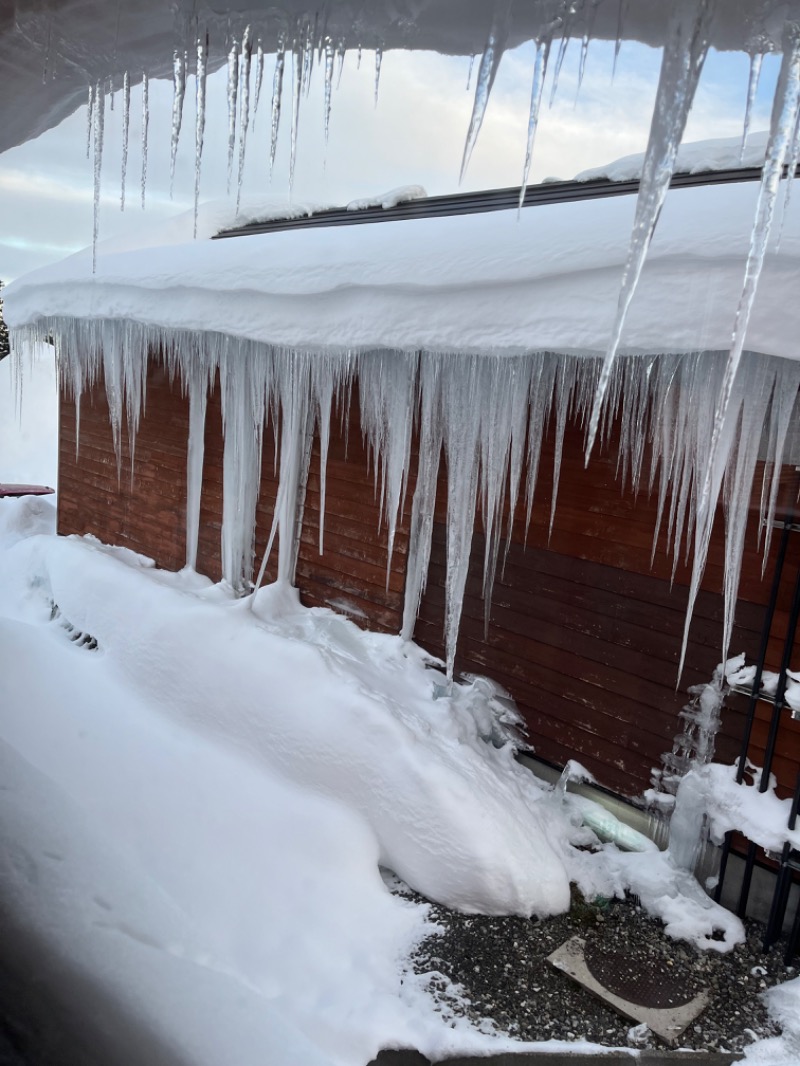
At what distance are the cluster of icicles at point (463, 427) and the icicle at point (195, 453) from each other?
15mm

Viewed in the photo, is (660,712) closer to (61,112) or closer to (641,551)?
(641,551)

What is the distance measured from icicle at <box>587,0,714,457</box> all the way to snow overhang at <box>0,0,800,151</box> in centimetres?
2

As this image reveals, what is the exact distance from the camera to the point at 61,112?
0.96 metres

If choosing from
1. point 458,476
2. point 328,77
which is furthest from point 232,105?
point 458,476

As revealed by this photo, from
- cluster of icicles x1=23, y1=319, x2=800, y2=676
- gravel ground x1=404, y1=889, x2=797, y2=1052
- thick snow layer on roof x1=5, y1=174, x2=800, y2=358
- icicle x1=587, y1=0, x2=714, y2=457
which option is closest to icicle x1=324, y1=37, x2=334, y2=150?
icicle x1=587, y1=0, x2=714, y2=457

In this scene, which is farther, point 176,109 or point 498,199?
point 498,199

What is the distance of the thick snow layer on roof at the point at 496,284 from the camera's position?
251cm

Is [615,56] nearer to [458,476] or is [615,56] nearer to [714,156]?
[458,476]

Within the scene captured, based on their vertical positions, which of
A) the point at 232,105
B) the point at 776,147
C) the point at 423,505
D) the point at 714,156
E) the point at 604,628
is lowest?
the point at 604,628

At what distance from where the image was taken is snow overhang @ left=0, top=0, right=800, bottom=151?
0.72m

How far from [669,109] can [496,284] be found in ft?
6.23

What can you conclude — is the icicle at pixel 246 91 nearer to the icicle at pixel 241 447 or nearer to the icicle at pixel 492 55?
the icicle at pixel 492 55

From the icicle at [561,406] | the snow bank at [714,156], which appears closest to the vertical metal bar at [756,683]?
the icicle at [561,406]

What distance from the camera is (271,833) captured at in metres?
3.82
